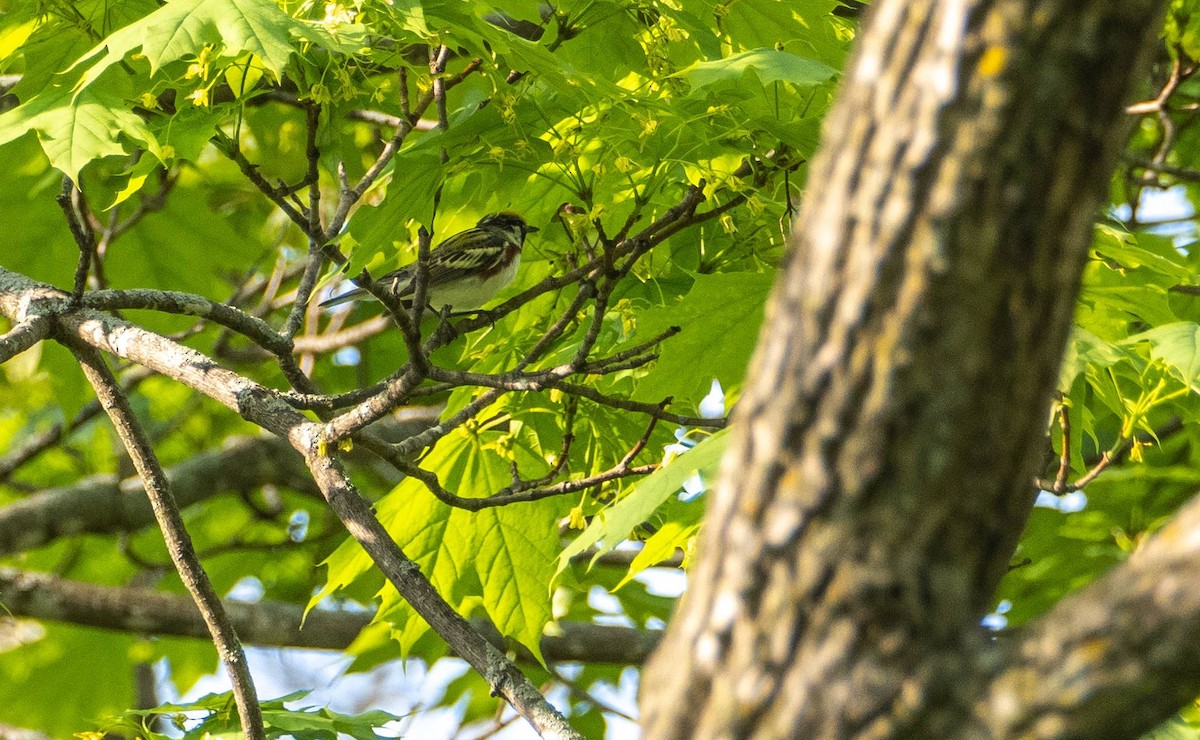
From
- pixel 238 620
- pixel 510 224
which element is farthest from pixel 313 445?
pixel 238 620

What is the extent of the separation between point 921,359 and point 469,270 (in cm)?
456

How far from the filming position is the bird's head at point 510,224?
4300mm

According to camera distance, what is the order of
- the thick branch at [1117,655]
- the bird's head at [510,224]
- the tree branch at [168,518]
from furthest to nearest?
the bird's head at [510,224] < the tree branch at [168,518] < the thick branch at [1117,655]

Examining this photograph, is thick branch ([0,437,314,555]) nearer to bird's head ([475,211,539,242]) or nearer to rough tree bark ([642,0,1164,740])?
bird's head ([475,211,539,242])

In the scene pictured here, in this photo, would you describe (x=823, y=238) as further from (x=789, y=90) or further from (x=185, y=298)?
(x=185, y=298)

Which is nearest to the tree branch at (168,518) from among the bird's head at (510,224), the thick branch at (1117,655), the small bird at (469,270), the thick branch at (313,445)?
the thick branch at (313,445)

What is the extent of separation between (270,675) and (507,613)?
17.7ft

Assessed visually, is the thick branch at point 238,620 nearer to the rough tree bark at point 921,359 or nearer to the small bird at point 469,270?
the small bird at point 469,270

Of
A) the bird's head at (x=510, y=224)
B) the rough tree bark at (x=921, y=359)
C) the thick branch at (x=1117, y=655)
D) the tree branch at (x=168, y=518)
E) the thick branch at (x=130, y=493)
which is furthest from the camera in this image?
the thick branch at (x=130, y=493)

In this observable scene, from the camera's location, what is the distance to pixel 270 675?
885 centimetres

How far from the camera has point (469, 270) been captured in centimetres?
588

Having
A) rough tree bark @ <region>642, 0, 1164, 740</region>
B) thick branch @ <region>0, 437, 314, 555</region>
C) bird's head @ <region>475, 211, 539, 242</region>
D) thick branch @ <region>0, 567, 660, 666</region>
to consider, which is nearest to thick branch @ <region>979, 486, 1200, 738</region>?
rough tree bark @ <region>642, 0, 1164, 740</region>

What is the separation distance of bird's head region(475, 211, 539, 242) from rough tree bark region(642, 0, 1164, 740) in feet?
8.85

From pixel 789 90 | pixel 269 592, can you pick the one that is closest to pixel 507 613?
pixel 789 90
